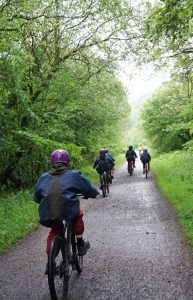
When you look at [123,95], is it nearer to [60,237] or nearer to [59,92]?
[59,92]

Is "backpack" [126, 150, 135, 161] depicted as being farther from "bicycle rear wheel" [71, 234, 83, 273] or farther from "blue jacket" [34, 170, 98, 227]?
"blue jacket" [34, 170, 98, 227]

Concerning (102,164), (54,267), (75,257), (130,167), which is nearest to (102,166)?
(102,164)

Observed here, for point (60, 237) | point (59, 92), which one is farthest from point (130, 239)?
point (59, 92)

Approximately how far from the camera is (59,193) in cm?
516

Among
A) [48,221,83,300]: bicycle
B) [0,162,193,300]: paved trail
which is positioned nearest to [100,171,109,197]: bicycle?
[0,162,193,300]: paved trail

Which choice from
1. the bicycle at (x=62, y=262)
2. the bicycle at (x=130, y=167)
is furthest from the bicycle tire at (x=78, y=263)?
the bicycle at (x=130, y=167)

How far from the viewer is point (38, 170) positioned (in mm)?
20062

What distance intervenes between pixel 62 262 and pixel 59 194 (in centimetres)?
97

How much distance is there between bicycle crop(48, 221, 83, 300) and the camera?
4781 millimetres

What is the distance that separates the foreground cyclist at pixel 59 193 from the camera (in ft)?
16.9

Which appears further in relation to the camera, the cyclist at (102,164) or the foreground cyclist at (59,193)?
the cyclist at (102,164)

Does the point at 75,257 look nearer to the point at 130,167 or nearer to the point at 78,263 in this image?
the point at 78,263

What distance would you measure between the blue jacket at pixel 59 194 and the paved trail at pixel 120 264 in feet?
4.13

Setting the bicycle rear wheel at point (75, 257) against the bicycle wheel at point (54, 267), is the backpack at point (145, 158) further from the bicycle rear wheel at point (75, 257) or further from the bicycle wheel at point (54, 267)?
the bicycle wheel at point (54, 267)
